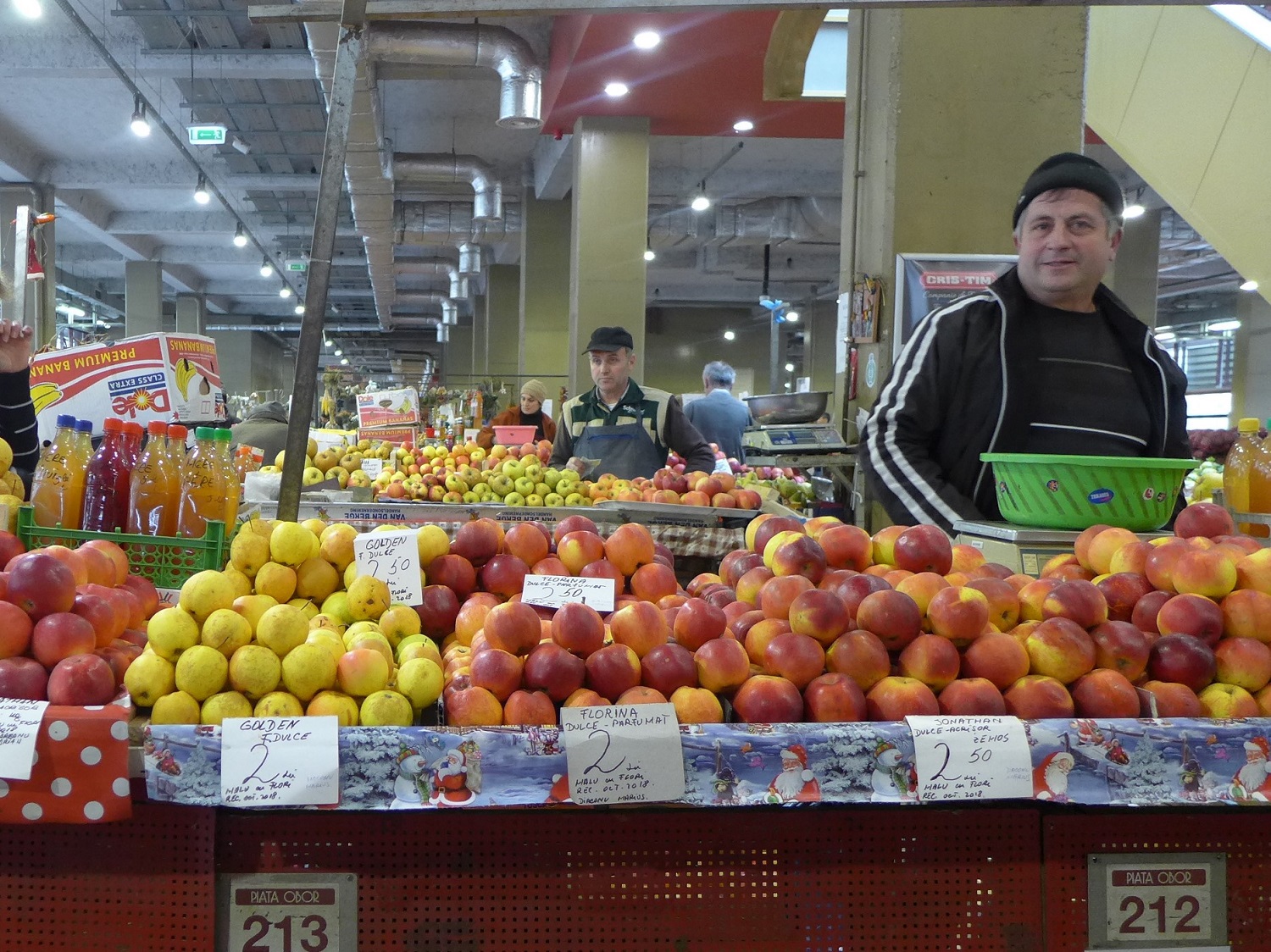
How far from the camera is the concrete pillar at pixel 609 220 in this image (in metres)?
9.92

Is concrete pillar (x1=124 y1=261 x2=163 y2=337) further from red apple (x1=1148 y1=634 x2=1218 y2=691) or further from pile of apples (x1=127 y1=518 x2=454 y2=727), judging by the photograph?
red apple (x1=1148 y1=634 x2=1218 y2=691)

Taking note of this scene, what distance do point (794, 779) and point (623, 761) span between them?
234mm

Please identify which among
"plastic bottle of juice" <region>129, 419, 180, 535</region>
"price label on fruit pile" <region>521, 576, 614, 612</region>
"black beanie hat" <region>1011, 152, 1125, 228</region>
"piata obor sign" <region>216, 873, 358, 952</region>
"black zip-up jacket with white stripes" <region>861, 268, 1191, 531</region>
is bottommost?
"piata obor sign" <region>216, 873, 358, 952</region>

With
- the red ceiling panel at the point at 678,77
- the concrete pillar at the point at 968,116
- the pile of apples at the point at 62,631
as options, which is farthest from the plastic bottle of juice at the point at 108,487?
the red ceiling panel at the point at 678,77

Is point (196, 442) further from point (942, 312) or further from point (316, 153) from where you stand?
point (316, 153)

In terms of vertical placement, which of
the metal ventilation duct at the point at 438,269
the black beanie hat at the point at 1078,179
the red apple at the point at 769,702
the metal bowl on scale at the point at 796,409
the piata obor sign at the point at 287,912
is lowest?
the piata obor sign at the point at 287,912

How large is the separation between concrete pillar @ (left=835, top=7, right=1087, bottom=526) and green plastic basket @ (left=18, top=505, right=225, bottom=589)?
3.74 m

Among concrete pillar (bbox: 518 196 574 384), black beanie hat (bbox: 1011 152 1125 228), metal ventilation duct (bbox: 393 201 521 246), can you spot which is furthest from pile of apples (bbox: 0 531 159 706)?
metal ventilation duct (bbox: 393 201 521 246)

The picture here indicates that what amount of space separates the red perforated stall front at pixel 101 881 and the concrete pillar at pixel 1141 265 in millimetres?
14983

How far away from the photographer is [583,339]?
10016 millimetres

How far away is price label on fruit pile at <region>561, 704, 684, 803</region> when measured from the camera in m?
1.34

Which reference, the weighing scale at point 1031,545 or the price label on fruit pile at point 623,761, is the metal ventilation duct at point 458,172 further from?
the price label on fruit pile at point 623,761

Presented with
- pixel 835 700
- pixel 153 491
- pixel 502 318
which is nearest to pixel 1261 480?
pixel 835 700

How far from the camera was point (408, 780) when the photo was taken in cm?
135
